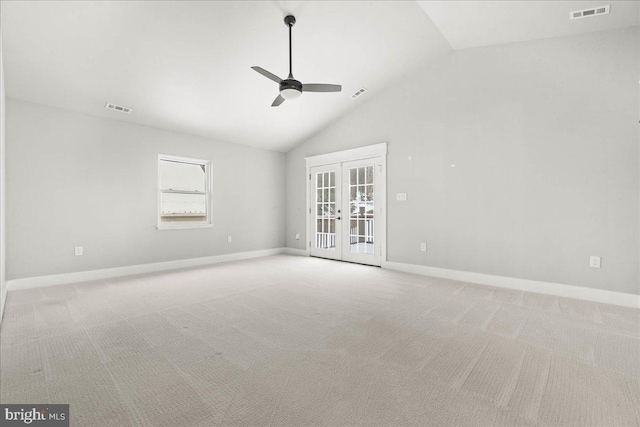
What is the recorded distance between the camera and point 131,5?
286 centimetres

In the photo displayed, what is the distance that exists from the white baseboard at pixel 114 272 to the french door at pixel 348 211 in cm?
171

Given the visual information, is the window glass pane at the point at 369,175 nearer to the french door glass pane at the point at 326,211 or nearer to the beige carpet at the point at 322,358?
the french door glass pane at the point at 326,211

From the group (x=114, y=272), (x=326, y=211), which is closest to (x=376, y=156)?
(x=326, y=211)

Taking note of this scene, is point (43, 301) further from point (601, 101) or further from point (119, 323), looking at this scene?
point (601, 101)

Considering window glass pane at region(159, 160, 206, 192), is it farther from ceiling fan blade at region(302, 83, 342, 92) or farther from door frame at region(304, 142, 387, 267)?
ceiling fan blade at region(302, 83, 342, 92)

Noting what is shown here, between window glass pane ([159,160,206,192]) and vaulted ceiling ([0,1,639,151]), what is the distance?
2.89 feet

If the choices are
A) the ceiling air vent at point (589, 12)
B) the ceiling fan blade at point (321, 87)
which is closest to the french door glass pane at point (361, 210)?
the ceiling fan blade at point (321, 87)

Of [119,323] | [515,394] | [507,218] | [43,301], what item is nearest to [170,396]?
[119,323]

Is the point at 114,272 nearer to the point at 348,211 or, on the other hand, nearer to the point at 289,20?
the point at 348,211

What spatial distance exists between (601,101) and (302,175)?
5099 mm

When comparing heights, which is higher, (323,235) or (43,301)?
(323,235)

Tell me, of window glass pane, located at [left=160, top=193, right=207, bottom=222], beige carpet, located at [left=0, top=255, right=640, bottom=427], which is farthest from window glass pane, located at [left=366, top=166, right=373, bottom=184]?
window glass pane, located at [left=160, top=193, right=207, bottom=222]

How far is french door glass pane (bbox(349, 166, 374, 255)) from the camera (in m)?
5.52

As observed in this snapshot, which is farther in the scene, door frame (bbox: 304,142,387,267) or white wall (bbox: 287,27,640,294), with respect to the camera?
door frame (bbox: 304,142,387,267)
